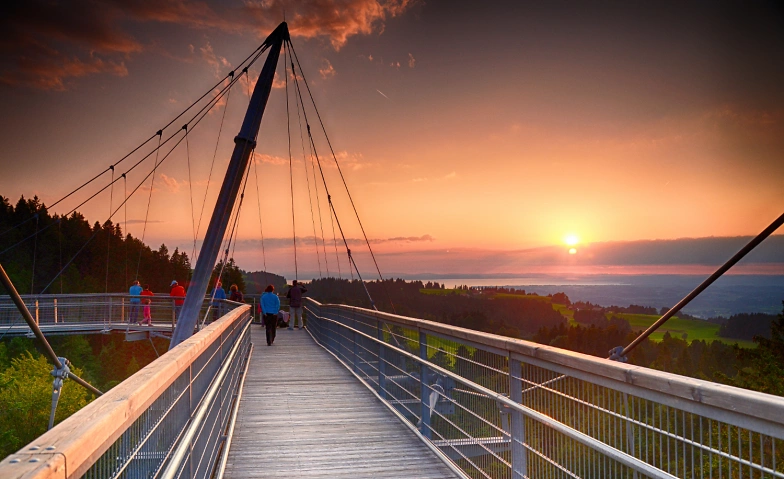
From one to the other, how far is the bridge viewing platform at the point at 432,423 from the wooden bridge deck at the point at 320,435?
0.03m

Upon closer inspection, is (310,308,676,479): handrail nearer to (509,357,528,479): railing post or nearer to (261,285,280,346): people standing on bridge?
(509,357,528,479): railing post

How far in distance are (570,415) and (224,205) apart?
14406mm

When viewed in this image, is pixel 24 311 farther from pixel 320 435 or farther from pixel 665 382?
pixel 665 382

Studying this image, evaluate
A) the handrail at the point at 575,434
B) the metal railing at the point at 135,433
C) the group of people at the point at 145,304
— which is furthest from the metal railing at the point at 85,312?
the metal railing at the point at 135,433

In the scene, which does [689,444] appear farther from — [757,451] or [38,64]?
[38,64]

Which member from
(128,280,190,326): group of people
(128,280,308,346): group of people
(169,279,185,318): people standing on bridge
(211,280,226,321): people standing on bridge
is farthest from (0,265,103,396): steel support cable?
(128,280,190,326): group of people

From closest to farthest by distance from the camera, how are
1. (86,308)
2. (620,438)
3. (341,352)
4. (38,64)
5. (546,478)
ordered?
(620,438)
(546,478)
(341,352)
(86,308)
(38,64)

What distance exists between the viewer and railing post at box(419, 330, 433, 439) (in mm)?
7094

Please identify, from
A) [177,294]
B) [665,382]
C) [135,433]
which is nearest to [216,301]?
[177,294]

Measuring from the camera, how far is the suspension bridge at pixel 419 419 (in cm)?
230

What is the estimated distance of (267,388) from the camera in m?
11.8

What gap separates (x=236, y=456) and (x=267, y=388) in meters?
5.07

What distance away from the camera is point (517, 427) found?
4.60m

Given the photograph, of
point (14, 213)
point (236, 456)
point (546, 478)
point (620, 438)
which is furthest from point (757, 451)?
point (14, 213)
